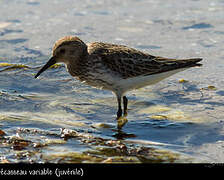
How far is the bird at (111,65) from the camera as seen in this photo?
26.3 ft

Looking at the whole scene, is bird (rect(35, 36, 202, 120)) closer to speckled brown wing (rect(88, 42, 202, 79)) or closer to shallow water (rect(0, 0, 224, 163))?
speckled brown wing (rect(88, 42, 202, 79))

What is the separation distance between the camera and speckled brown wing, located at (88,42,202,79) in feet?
26.6

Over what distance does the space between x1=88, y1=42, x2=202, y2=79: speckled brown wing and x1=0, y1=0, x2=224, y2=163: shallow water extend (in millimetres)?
898

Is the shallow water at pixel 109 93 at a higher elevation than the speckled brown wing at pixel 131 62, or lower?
lower

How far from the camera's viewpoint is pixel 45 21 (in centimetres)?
1473

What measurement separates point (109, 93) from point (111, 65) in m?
1.74

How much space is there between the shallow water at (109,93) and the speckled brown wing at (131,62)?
→ 35.3 inches

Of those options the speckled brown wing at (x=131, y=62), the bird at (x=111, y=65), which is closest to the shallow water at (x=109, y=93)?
the bird at (x=111, y=65)

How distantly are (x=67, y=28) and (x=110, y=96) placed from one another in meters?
5.29

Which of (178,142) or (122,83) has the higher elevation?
(122,83)

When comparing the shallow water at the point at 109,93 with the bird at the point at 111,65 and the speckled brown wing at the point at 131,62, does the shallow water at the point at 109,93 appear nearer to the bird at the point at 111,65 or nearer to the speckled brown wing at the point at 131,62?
the bird at the point at 111,65

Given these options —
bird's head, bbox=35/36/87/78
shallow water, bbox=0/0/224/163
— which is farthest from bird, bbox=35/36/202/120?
shallow water, bbox=0/0/224/163
